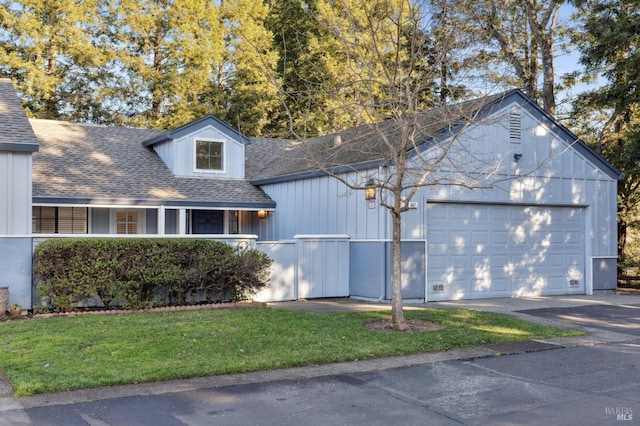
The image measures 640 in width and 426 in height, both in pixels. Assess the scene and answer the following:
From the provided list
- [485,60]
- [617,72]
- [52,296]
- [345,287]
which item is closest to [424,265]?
[345,287]

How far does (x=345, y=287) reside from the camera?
15312 mm

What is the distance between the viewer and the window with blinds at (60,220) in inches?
673

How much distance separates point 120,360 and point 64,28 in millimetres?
24608

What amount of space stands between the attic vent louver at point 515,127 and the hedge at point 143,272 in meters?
6.94

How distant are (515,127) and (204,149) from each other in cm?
933

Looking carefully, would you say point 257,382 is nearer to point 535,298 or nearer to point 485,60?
point 485,60

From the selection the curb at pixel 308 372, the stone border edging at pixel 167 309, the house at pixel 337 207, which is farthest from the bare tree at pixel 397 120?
the stone border edging at pixel 167 309

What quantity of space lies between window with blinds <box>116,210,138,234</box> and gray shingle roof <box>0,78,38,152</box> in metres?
4.95

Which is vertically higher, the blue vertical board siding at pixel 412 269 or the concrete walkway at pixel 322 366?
the blue vertical board siding at pixel 412 269

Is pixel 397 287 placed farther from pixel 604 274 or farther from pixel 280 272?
pixel 604 274

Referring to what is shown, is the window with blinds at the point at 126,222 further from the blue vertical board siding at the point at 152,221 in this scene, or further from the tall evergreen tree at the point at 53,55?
the tall evergreen tree at the point at 53,55

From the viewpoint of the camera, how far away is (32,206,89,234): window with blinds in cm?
1709

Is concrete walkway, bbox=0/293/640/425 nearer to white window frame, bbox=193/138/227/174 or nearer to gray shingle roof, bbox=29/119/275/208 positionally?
gray shingle roof, bbox=29/119/275/208

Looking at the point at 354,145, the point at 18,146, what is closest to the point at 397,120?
the point at 354,145
